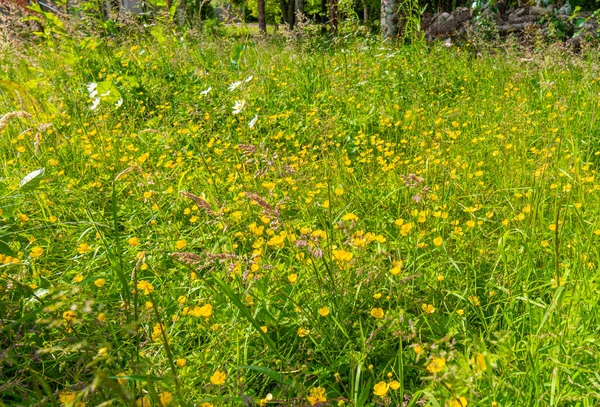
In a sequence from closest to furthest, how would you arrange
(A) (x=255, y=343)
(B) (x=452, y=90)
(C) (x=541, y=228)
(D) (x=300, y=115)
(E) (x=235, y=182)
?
(A) (x=255, y=343) → (C) (x=541, y=228) → (E) (x=235, y=182) → (D) (x=300, y=115) → (B) (x=452, y=90)

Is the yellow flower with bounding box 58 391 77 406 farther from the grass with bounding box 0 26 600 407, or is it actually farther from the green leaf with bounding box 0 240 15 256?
the green leaf with bounding box 0 240 15 256

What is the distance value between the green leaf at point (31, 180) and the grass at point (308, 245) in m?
0.01

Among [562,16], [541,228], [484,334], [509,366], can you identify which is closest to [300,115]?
[541,228]

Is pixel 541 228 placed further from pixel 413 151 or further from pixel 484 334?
pixel 413 151

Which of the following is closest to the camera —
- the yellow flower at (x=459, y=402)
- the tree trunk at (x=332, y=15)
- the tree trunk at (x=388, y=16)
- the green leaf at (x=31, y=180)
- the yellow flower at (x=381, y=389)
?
the yellow flower at (x=459, y=402)

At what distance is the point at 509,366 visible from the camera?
1.27 meters

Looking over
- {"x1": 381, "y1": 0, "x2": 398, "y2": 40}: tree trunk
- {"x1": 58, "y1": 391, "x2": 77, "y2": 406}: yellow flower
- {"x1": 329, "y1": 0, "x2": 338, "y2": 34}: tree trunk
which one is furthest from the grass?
{"x1": 381, "y1": 0, "x2": 398, "y2": 40}: tree trunk

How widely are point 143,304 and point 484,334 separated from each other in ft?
4.04

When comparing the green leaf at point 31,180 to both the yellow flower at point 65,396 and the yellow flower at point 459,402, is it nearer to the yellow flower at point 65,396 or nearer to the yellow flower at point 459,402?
the yellow flower at point 65,396

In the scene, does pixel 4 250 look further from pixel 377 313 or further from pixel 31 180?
pixel 377 313

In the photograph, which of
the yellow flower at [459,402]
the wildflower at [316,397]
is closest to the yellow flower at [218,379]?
the wildflower at [316,397]

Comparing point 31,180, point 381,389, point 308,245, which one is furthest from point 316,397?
point 31,180

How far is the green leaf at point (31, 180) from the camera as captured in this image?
1.91m

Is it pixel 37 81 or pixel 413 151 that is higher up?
pixel 37 81
